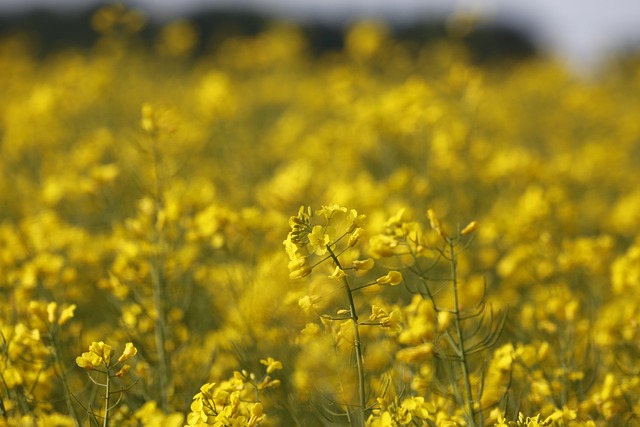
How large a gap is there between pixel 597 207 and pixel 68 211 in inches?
140

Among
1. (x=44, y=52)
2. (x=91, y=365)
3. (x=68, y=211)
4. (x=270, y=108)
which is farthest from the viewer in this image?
(x=44, y=52)

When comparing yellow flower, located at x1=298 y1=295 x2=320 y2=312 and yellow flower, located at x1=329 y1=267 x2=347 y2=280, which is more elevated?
yellow flower, located at x1=329 y1=267 x2=347 y2=280

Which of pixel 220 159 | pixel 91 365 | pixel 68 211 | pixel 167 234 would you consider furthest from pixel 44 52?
pixel 91 365

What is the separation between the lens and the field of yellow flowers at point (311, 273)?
1.92 metres

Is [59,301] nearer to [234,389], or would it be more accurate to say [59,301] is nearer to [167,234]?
[167,234]

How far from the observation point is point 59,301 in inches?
112

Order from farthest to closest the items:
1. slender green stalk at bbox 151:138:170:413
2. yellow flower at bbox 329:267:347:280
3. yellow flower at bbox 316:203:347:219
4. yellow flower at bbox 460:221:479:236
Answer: slender green stalk at bbox 151:138:170:413, yellow flower at bbox 460:221:479:236, yellow flower at bbox 316:203:347:219, yellow flower at bbox 329:267:347:280

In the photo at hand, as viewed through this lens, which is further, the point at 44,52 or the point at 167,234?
the point at 44,52

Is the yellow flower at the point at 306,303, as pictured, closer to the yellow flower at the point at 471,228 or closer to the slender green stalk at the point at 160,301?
the yellow flower at the point at 471,228

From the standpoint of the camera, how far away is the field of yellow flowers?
1.92 m

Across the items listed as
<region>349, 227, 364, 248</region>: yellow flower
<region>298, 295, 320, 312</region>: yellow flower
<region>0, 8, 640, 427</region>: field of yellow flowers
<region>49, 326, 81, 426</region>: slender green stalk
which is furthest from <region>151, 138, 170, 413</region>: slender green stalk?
<region>349, 227, 364, 248</region>: yellow flower

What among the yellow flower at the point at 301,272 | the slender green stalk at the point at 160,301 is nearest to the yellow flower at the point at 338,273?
the yellow flower at the point at 301,272

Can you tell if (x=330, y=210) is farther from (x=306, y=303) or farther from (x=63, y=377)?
(x=63, y=377)

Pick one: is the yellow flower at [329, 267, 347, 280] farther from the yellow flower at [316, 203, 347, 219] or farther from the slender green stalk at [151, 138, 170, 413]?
the slender green stalk at [151, 138, 170, 413]
